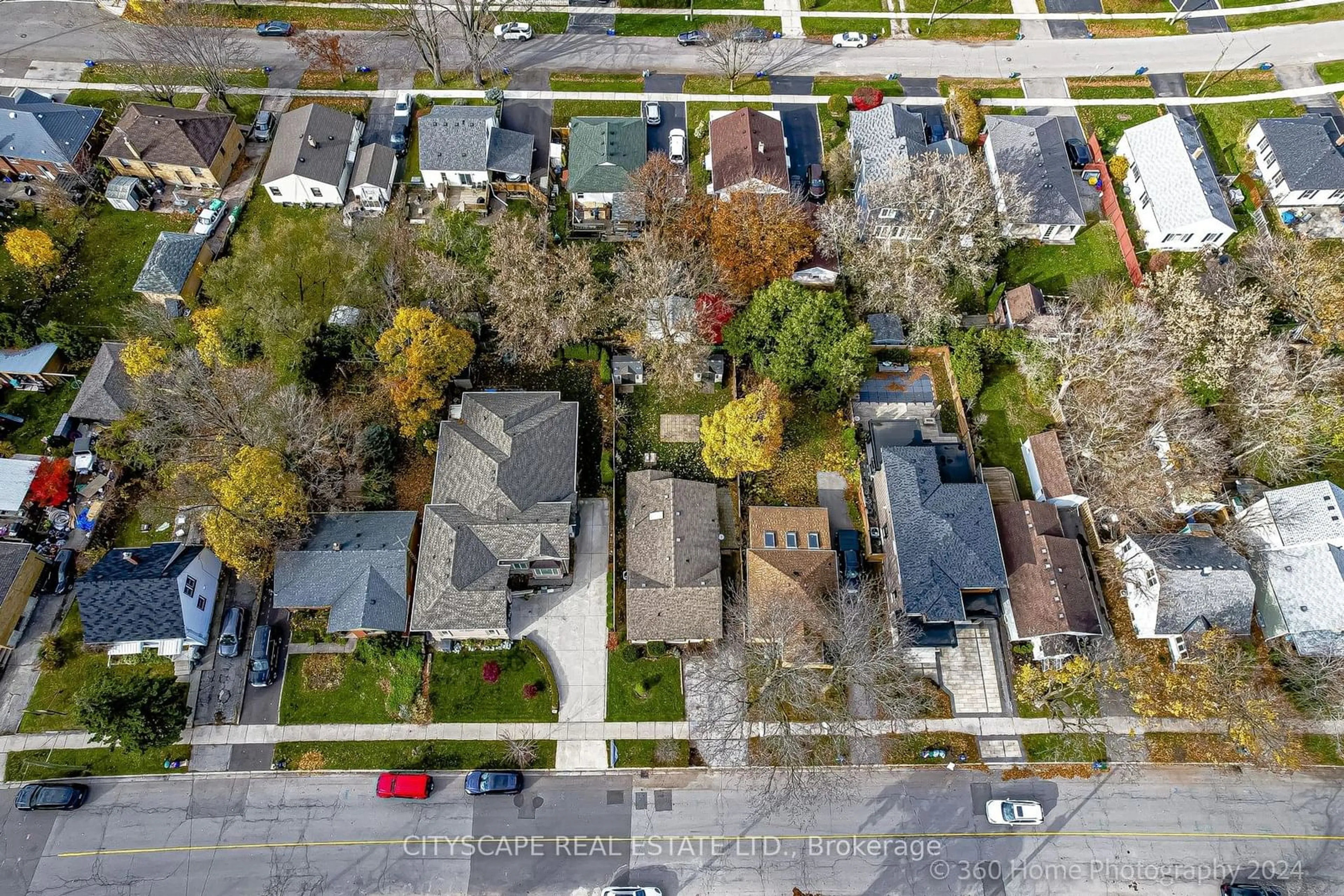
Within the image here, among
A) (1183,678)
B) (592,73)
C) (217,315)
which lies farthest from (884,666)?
(592,73)

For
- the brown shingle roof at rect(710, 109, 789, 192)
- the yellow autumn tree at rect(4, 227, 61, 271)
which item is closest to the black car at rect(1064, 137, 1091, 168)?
the brown shingle roof at rect(710, 109, 789, 192)

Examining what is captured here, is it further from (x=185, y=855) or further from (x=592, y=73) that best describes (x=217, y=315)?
(x=592, y=73)

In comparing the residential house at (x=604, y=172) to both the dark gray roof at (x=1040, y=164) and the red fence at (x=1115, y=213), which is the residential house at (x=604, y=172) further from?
the red fence at (x=1115, y=213)

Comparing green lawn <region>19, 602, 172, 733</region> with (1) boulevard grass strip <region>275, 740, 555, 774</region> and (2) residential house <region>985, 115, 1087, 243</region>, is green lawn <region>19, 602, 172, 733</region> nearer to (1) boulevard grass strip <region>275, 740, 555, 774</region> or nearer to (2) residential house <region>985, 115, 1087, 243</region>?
(1) boulevard grass strip <region>275, 740, 555, 774</region>

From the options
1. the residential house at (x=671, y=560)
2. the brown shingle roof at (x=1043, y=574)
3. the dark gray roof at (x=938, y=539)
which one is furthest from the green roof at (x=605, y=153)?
the brown shingle roof at (x=1043, y=574)

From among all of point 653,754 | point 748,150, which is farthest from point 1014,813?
point 748,150

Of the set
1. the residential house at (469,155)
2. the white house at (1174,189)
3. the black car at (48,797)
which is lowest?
the black car at (48,797)
